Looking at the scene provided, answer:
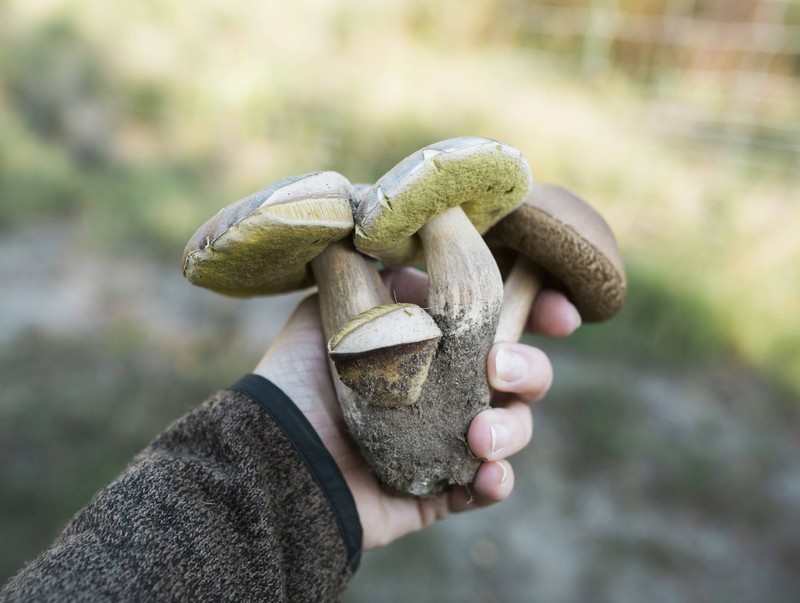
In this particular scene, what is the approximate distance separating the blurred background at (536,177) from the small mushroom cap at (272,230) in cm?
169

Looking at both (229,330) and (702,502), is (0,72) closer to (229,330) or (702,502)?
(229,330)

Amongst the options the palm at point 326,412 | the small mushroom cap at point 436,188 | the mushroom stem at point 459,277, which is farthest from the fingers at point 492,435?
the small mushroom cap at point 436,188

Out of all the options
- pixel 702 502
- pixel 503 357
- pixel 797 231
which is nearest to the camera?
pixel 503 357

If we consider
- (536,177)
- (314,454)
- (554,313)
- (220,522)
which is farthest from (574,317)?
(536,177)

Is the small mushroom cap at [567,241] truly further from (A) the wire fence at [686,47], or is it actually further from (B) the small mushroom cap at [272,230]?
(A) the wire fence at [686,47]

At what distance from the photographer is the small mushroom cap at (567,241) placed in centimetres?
125

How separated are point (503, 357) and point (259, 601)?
2.15 feet

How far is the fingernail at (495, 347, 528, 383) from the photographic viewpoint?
1.24 meters

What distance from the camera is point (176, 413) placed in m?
2.74

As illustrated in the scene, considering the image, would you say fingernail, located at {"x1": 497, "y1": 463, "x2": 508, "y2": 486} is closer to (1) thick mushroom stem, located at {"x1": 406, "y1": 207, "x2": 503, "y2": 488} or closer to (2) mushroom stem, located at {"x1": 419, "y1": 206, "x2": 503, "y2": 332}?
(1) thick mushroom stem, located at {"x1": 406, "y1": 207, "x2": 503, "y2": 488}

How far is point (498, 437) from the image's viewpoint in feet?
3.92

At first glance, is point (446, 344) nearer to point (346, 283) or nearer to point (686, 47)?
point (346, 283)

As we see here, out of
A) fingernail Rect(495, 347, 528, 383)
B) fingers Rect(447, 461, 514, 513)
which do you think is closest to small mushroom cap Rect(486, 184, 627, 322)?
fingernail Rect(495, 347, 528, 383)

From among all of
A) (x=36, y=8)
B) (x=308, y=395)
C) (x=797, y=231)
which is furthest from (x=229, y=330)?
(x=36, y=8)
